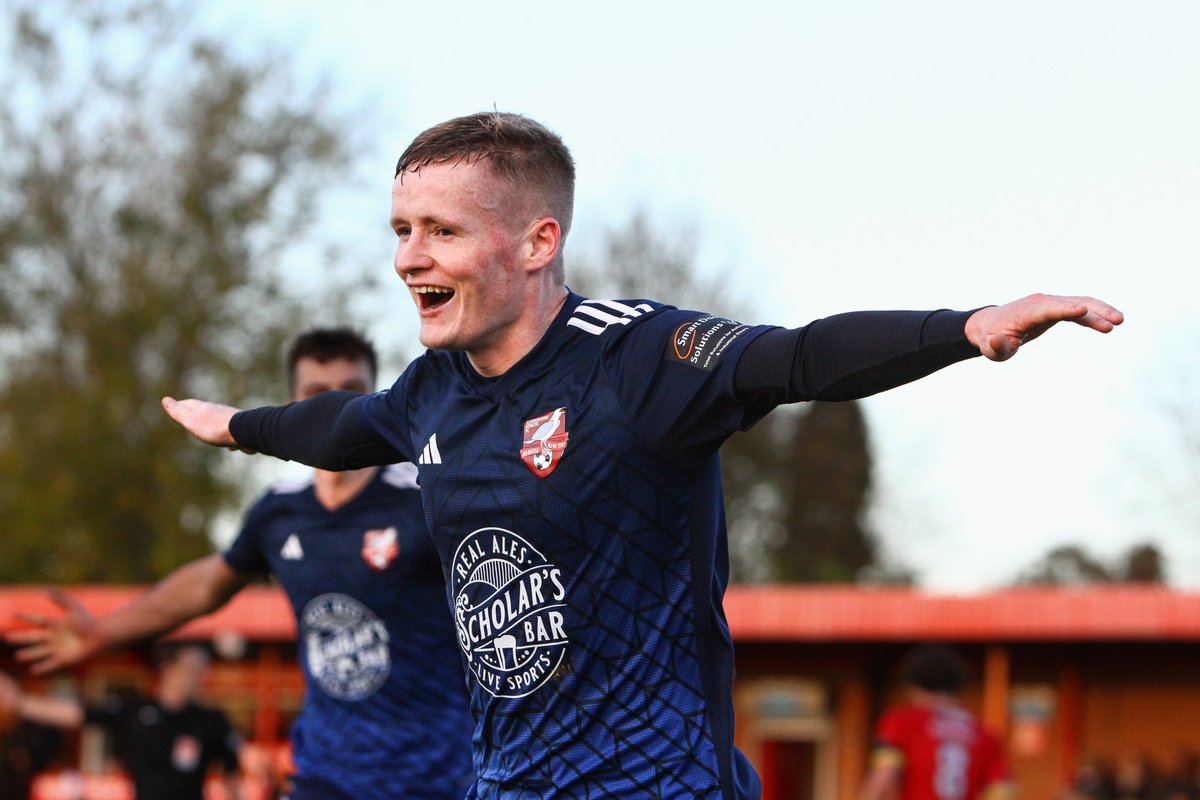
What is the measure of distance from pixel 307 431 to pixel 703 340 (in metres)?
1.50

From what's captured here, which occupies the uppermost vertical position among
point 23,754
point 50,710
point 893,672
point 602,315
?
point 602,315

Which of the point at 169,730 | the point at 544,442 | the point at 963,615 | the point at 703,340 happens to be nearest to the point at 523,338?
the point at 544,442

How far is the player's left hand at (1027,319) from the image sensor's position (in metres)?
2.99

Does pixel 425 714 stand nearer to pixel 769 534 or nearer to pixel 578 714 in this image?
pixel 578 714

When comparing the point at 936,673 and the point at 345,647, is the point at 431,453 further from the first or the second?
the point at 936,673

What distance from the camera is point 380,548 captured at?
631 cm

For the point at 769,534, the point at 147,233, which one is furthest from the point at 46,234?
the point at 769,534

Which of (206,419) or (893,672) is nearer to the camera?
(206,419)

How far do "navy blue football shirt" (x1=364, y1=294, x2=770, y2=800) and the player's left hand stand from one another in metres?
0.60

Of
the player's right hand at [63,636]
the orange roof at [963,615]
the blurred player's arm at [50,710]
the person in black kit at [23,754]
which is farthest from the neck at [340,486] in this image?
the orange roof at [963,615]

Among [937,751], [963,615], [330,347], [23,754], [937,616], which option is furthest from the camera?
[937,616]

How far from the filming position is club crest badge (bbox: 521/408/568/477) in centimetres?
374

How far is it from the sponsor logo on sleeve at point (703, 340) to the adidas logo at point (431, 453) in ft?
2.36

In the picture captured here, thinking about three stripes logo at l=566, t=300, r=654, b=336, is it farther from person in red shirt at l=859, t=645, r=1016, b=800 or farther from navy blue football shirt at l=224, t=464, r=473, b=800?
person in red shirt at l=859, t=645, r=1016, b=800
